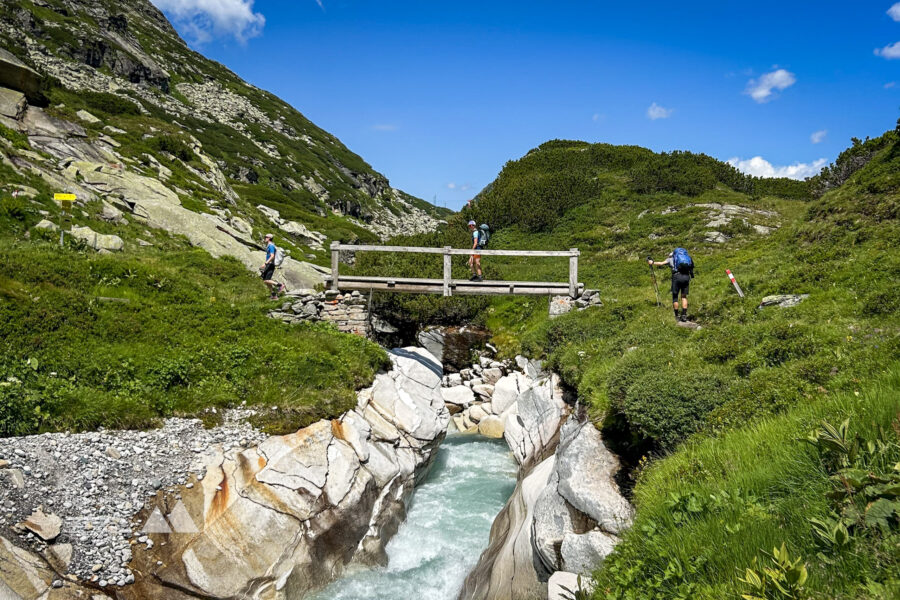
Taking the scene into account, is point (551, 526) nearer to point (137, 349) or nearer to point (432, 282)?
point (432, 282)

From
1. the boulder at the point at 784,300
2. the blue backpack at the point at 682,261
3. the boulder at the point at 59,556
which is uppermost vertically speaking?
the blue backpack at the point at 682,261

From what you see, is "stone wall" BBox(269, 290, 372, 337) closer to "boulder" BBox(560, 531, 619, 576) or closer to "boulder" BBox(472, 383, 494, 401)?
"boulder" BBox(472, 383, 494, 401)

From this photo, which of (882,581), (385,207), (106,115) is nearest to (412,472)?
(882,581)

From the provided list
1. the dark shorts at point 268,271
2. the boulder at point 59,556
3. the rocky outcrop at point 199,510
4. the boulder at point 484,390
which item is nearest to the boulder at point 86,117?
the dark shorts at point 268,271

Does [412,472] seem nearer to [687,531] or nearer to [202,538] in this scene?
[202,538]

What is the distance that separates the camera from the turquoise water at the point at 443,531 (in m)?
9.79

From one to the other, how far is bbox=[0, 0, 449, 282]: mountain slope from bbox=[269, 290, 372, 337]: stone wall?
9.51 meters

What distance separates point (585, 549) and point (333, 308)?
12957 mm

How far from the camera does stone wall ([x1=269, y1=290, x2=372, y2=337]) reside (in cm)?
1738

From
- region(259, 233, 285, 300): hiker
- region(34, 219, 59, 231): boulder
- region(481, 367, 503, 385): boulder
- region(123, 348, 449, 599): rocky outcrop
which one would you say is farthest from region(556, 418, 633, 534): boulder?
region(34, 219, 59, 231): boulder

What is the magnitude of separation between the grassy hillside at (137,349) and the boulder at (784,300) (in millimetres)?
11878

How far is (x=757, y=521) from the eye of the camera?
13.5 feet

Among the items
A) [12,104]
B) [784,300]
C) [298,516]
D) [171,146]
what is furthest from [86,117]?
[784,300]

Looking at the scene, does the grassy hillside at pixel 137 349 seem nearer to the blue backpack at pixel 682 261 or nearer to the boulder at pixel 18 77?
the blue backpack at pixel 682 261
